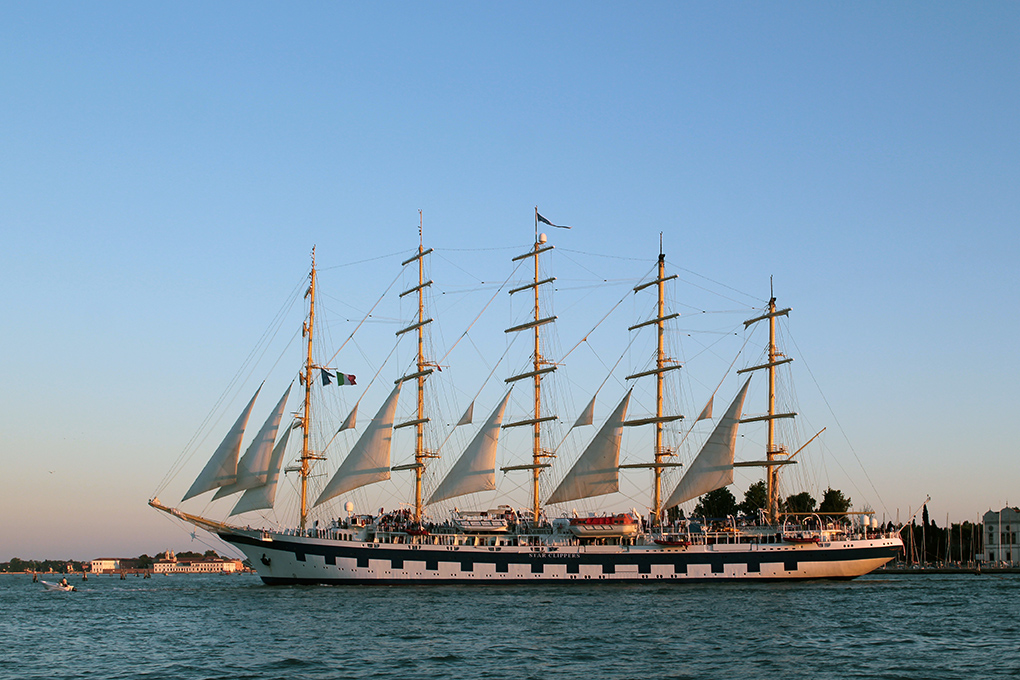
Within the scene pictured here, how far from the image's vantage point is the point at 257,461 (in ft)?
205

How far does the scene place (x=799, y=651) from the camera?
32875 mm

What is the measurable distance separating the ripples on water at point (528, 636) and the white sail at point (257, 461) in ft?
23.9

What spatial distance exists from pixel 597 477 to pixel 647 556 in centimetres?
707

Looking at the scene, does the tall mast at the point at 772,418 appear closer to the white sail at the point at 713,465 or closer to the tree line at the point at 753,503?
the white sail at the point at 713,465

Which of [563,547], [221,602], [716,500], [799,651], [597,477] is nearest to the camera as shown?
[799,651]

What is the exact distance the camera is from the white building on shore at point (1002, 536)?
121m

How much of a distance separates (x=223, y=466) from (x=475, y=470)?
1742 centimetres

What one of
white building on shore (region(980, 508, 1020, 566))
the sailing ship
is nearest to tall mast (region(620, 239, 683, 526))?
the sailing ship

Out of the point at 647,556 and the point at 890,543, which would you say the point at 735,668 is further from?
the point at 890,543

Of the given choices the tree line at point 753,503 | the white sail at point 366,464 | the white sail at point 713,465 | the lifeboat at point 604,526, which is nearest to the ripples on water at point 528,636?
the lifeboat at point 604,526

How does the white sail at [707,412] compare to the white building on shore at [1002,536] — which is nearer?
the white sail at [707,412]

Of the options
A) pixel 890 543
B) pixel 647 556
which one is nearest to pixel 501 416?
pixel 647 556

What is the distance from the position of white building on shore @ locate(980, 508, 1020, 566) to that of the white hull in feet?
222

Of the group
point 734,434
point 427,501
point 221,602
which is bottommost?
point 221,602
